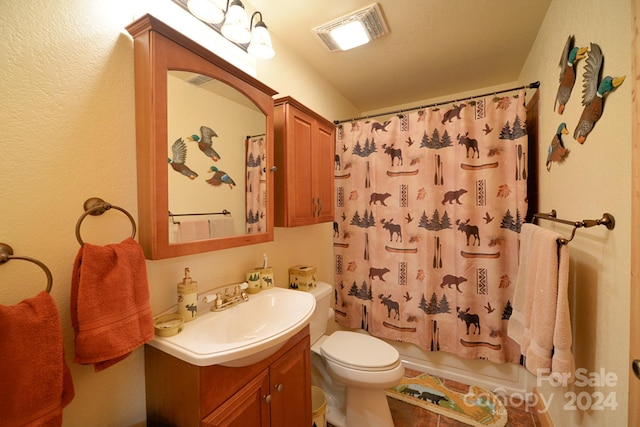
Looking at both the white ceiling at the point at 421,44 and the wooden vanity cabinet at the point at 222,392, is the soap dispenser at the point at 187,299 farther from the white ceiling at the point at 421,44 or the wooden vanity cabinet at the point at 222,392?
the white ceiling at the point at 421,44

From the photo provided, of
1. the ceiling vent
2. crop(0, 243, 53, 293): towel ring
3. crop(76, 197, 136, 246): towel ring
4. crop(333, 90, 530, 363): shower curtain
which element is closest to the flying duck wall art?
crop(76, 197, 136, 246): towel ring

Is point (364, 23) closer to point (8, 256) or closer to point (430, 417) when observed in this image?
point (8, 256)

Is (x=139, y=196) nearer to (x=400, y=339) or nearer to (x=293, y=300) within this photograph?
(x=293, y=300)

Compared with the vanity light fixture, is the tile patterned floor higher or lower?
lower

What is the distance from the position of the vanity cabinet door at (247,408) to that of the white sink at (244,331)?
111mm

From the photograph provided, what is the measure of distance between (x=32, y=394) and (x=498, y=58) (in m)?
2.89

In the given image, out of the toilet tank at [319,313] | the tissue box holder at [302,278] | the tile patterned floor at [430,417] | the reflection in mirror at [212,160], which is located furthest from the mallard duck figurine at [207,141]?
the tile patterned floor at [430,417]

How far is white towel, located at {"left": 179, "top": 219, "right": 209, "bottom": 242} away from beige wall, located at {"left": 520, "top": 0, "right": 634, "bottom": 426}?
4.75ft

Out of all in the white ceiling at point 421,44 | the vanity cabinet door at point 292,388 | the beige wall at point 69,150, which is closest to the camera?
the beige wall at point 69,150

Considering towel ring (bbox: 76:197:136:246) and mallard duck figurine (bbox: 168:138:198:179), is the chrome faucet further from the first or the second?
mallard duck figurine (bbox: 168:138:198:179)

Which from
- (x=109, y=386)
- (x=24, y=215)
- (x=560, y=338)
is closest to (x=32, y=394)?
(x=109, y=386)

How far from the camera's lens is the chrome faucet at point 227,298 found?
1056mm

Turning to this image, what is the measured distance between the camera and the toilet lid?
4.58ft

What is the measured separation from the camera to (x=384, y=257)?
2088 millimetres
